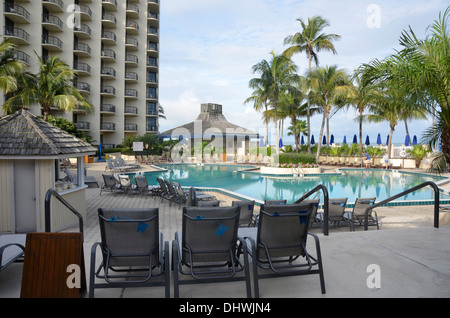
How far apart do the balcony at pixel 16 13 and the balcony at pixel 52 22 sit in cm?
164

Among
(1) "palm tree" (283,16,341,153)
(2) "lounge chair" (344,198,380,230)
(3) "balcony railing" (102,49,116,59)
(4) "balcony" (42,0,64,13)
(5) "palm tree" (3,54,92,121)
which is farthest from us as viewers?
(3) "balcony railing" (102,49,116,59)

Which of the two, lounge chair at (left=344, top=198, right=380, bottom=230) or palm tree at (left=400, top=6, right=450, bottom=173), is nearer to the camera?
palm tree at (left=400, top=6, right=450, bottom=173)

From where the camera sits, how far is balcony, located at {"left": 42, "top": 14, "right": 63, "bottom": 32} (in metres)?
33.2

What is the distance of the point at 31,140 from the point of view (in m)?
7.39

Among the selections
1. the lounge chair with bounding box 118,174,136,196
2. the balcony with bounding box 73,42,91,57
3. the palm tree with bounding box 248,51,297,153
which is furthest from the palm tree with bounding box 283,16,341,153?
the balcony with bounding box 73,42,91,57

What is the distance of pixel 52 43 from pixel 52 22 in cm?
209

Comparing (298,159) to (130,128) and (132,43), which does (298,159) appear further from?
(132,43)

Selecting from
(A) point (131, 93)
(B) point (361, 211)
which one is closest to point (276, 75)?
(B) point (361, 211)

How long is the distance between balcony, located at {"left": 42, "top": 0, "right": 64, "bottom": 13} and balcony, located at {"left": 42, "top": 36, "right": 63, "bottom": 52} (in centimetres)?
278

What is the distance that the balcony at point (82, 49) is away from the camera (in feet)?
117

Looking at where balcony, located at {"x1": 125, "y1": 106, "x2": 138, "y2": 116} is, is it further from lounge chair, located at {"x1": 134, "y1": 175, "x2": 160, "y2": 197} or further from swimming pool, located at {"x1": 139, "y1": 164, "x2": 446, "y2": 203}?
lounge chair, located at {"x1": 134, "y1": 175, "x2": 160, "y2": 197}

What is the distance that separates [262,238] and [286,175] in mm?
19368

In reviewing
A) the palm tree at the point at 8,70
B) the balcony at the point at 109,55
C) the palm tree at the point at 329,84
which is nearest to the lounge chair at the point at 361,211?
the palm tree at the point at 8,70
